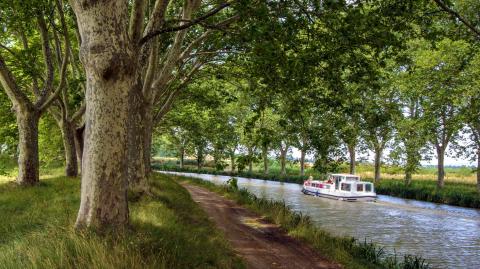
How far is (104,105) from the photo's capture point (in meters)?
6.66

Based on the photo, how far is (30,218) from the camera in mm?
10180

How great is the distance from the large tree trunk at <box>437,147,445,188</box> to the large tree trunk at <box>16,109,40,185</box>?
36.3m

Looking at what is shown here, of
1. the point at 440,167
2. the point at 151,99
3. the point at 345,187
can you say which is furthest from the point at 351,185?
the point at 151,99

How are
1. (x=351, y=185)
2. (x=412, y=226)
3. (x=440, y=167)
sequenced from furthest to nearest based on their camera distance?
(x=440, y=167)
(x=351, y=185)
(x=412, y=226)

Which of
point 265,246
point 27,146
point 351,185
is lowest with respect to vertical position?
point 351,185

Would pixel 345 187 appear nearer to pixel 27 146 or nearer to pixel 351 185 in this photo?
pixel 351 185

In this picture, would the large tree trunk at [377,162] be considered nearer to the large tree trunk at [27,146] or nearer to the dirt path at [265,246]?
the dirt path at [265,246]

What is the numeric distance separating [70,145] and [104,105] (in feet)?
54.7

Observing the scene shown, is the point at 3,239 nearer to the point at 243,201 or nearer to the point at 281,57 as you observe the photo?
the point at 281,57

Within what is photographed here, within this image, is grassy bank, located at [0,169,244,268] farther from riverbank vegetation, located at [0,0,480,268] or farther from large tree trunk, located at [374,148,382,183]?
large tree trunk, located at [374,148,382,183]

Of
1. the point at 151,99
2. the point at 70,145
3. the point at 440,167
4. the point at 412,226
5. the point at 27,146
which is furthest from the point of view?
the point at 440,167

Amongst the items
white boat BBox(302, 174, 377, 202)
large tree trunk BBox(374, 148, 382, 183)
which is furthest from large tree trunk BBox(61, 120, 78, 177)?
large tree trunk BBox(374, 148, 382, 183)

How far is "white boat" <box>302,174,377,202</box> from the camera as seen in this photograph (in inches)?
1394

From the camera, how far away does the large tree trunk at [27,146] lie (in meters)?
16.7
